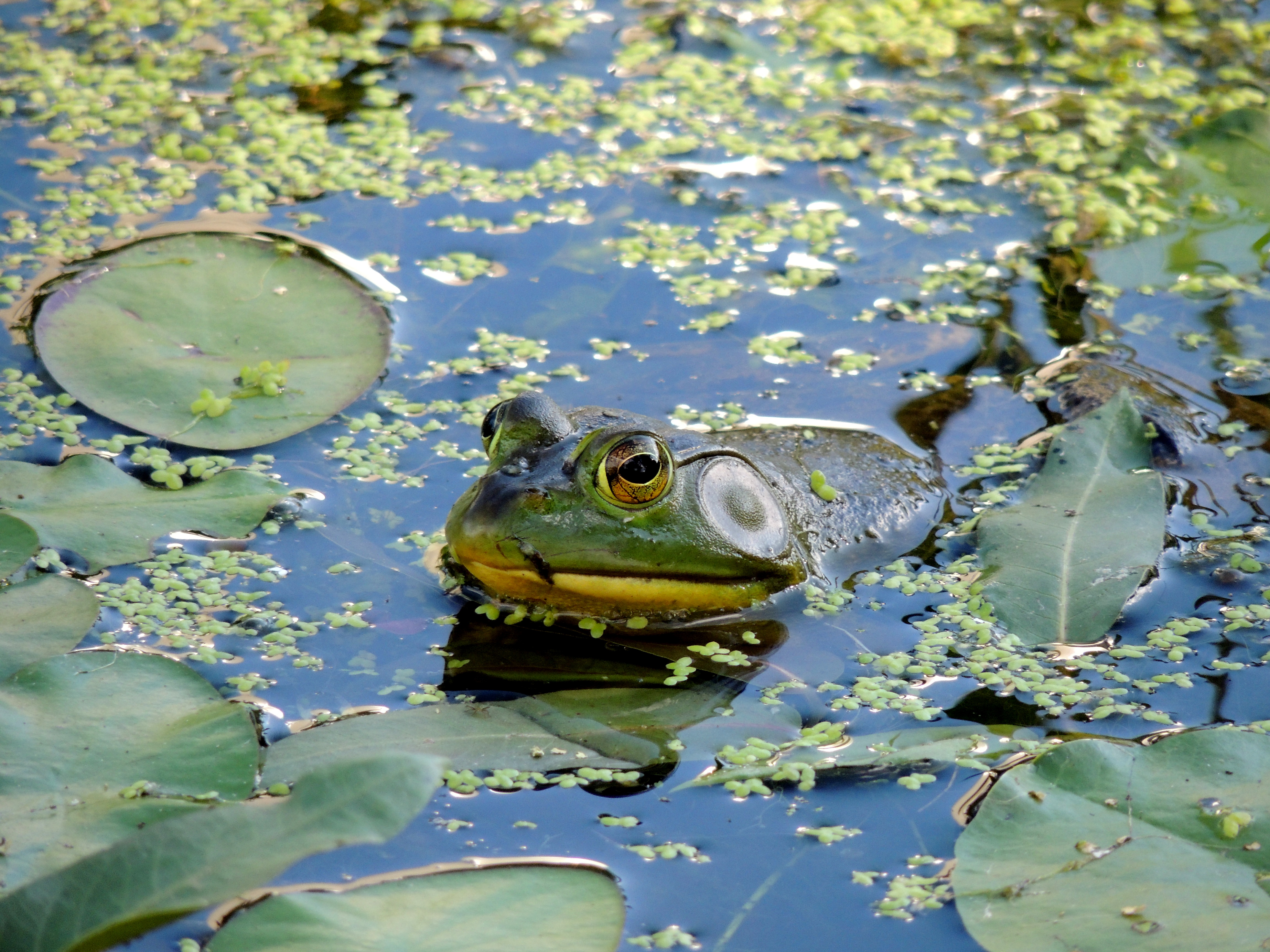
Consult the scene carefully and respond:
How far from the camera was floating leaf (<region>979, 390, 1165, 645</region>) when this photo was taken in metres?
3.13

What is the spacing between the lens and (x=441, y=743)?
2611 mm

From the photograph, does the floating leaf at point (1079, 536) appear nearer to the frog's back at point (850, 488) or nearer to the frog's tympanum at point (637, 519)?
the frog's back at point (850, 488)

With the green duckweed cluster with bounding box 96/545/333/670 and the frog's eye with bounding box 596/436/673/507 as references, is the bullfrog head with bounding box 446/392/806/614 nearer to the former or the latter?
the frog's eye with bounding box 596/436/673/507

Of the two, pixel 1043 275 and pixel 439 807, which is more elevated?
pixel 1043 275

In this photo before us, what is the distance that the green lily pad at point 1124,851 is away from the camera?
86.3 inches

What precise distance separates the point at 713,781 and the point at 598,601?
68cm

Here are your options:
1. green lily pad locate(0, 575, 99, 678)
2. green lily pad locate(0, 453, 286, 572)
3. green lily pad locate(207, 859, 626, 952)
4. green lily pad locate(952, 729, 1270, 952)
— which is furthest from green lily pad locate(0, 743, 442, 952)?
green lily pad locate(0, 453, 286, 572)

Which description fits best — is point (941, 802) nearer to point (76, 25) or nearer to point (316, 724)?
point (316, 724)

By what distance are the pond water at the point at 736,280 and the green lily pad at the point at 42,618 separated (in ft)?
0.33

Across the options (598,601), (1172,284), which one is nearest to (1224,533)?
(1172,284)

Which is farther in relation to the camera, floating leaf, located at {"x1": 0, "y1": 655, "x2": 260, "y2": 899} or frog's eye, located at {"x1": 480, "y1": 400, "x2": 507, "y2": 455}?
→ frog's eye, located at {"x1": 480, "y1": 400, "x2": 507, "y2": 455}

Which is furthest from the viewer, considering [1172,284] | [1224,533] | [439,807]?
[1172,284]

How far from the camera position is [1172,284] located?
473cm

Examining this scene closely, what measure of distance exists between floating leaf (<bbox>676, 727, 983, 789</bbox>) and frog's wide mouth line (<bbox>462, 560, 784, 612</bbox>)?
1.81 ft
